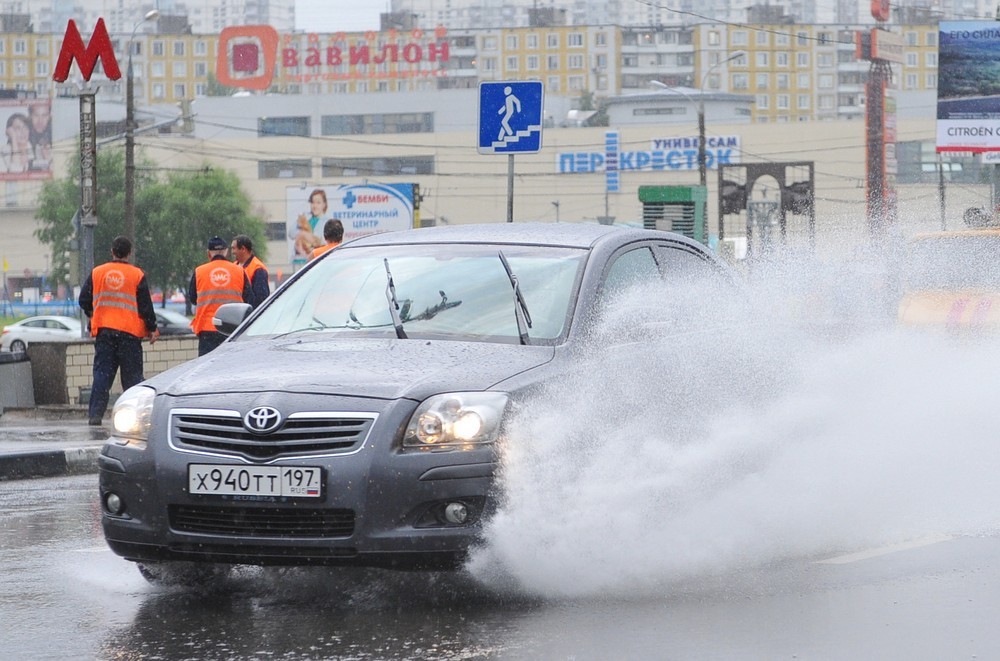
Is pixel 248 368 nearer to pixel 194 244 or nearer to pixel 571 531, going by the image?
pixel 571 531

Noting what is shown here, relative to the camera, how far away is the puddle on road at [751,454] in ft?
18.6

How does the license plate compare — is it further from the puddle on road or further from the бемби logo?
the бемби logo

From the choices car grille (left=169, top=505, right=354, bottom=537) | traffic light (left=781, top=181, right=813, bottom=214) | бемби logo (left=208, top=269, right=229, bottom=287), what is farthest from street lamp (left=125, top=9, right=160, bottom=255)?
car grille (left=169, top=505, right=354, bottom=537)

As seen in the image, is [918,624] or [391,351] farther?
[391,351]

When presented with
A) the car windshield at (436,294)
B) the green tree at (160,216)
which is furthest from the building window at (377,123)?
the car windshield at (436,294)

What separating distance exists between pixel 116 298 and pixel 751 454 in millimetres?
8196

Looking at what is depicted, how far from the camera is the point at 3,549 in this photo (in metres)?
7.35

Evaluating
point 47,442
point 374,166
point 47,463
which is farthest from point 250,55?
point 47,463

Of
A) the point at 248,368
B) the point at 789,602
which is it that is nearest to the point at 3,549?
the point at 248,368

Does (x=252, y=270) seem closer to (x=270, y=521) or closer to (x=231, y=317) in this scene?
(x=231, y=317)

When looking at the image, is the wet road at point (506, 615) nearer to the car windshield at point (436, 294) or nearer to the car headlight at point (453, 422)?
the car headlight at point (453, 422)

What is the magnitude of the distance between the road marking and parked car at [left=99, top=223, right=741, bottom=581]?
1.11m

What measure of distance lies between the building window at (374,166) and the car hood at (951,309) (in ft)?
313

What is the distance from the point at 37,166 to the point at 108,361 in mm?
97501
